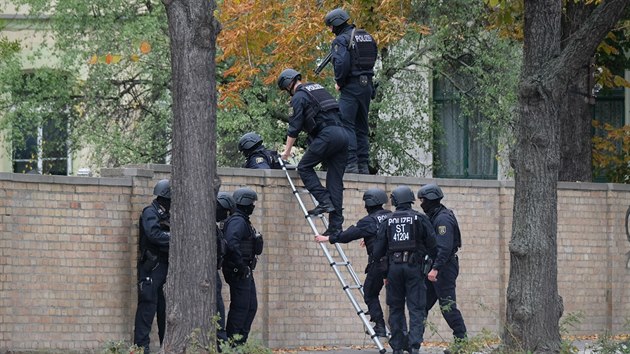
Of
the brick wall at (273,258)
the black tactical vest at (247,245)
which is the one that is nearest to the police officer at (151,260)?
the brick wall at (273,258)

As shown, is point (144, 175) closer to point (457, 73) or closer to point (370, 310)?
point (370, 310)

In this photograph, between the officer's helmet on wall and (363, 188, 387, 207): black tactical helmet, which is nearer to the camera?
(363, 188, 387, 207): black tactical helmet

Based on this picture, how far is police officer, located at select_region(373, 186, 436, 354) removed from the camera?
16578mm

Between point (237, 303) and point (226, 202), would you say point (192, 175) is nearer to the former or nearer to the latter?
point (226, 202)

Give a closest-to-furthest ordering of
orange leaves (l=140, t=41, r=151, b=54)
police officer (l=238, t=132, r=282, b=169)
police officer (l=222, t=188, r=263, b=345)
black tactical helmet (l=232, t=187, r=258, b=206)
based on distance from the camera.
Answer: police officer (l=222, t=188, r=263, b=345) < black tactical helmet (l=232, t=187, r=258, b=206) < police officer (l=238, t=132, r=282, b=169) < orange leaves (l=140, t=41, r=151, b=54)

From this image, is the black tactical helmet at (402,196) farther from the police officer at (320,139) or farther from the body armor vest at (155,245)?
the body armor vest at (155,245)

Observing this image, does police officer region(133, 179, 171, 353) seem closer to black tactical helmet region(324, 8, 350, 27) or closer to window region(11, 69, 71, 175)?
black tactical helmet region(324, 8, 350, 27)

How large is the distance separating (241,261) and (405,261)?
182 centimetres

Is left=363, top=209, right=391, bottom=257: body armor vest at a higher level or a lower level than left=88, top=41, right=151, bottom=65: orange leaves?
lower

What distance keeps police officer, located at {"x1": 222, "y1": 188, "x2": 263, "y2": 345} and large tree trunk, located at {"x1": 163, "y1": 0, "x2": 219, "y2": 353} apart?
1785mm

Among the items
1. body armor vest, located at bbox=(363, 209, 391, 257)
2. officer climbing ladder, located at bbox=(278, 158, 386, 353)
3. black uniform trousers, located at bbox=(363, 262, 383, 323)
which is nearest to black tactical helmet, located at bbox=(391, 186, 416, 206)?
body armor vest, located at bbox=(363, 209, 391, 257)

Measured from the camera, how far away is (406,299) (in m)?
16.8

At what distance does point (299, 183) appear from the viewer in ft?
61.3

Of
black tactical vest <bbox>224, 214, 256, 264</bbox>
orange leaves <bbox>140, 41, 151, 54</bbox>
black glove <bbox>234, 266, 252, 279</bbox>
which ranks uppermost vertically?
orange leaves <bbox>140, 41, 151, 54</bbox>
